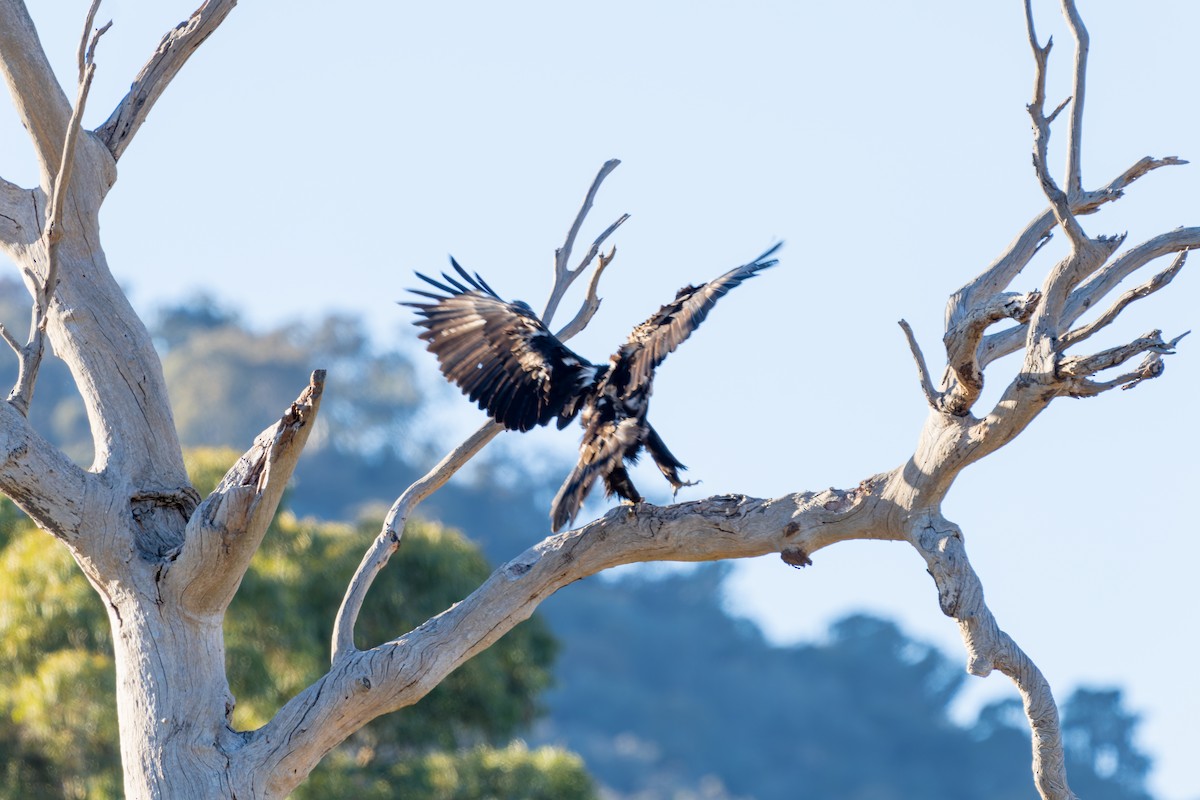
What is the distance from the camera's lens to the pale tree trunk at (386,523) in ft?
12.1

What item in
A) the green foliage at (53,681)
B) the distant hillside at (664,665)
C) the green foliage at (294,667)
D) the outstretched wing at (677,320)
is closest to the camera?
the outstretched wing at (677,320)

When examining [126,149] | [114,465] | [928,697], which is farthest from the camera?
[928,697]

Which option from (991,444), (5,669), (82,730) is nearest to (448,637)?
(991,444)

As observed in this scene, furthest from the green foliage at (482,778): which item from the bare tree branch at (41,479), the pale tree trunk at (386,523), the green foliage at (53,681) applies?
the bare tree branch at (41,479)

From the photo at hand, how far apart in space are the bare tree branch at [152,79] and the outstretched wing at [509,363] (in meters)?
1.07

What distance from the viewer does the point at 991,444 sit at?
12.2 ft

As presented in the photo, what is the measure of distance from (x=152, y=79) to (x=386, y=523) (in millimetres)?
1643

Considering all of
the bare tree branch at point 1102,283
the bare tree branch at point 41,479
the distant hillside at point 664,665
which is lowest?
the bare tree branch at point 41,479

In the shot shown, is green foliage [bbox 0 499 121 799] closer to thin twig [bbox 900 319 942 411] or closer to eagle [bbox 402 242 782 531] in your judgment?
eagle [bbox 402 242 782 531]

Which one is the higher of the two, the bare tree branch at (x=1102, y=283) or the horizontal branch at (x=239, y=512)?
the bare tree branch at (x=1102, y=283)

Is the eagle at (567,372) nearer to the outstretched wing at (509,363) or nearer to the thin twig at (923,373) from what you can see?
A: the outstretched wing at (509,363)

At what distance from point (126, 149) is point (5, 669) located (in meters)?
6.30

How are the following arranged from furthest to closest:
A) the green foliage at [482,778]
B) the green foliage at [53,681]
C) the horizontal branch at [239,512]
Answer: the green foliage at [482,778], the green foliage at [53,681], the horizontal branch at [239,512]

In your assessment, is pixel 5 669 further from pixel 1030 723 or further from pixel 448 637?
pixel 1030 723
